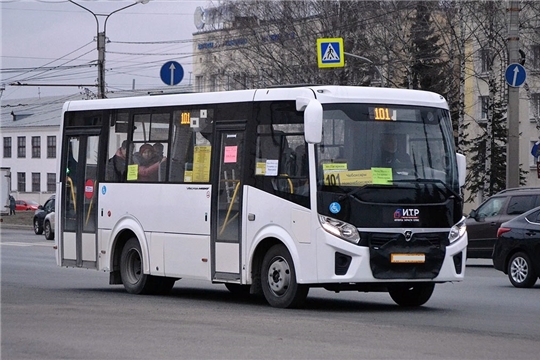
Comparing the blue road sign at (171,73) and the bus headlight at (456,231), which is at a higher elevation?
the blue road sign at (171,73)

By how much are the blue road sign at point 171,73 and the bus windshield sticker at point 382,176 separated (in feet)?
70.0

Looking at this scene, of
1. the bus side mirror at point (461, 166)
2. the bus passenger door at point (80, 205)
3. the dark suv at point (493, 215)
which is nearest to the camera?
the bus side mirror at point (461, 166)

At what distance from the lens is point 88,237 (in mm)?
18406


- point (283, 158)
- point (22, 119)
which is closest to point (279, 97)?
point (283, 158)

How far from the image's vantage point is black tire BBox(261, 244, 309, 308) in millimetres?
14625

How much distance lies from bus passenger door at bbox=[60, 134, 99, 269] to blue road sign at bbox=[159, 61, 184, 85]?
648 inches

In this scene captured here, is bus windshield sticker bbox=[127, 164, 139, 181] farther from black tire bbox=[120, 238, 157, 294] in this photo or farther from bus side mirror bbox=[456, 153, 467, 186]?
bus side mirror bbox=[456, 153, 467, 186]

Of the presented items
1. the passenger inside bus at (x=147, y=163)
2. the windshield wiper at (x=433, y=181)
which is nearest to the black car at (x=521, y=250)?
the windshield wiper at (x=433, y=181)

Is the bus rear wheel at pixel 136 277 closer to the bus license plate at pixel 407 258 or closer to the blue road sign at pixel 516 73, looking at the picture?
the bus license plate at pixel 407 258

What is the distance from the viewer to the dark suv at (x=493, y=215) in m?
26.1

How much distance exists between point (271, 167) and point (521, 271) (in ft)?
23.0

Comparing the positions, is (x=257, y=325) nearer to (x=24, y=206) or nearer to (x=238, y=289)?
(x=238, y=289)

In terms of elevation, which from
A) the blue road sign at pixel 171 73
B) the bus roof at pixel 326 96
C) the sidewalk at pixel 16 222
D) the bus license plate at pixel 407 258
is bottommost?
the sidewalk at pixel 16 222

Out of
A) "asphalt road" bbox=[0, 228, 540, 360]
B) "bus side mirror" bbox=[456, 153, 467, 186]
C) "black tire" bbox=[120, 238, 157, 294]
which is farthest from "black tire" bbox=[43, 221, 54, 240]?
"bus side mirror" bbox=[456, 153, 467, 186]
